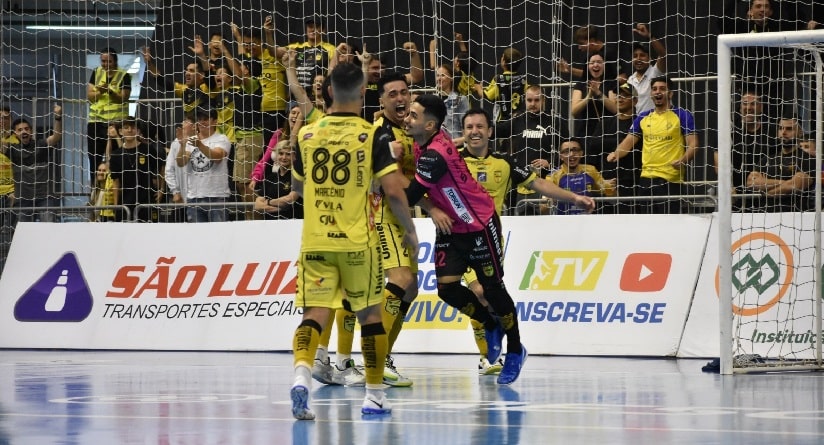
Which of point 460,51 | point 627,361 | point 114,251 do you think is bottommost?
point 627,361

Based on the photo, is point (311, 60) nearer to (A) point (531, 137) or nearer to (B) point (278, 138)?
(B) point (278, 138)

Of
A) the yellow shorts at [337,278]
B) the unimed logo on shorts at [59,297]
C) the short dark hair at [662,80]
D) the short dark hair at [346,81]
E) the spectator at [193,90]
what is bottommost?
the unimed logo on shorts at [59,297]

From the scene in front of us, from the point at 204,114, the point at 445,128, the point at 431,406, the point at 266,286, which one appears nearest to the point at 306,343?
the point at 431,406

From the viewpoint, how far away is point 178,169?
19.2 metres

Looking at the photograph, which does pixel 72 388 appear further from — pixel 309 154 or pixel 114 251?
pixel 114 251

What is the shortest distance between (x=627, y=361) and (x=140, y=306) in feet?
20.9

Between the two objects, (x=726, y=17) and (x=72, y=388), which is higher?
(x=726, y=17)

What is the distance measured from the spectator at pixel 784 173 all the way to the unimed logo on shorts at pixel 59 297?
8374 millimetres

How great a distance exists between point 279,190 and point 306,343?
31.8 ft

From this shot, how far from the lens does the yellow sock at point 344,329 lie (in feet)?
38.6

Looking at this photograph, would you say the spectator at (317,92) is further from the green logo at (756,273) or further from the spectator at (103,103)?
the green logo at (756,273)

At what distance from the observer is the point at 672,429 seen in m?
7.97

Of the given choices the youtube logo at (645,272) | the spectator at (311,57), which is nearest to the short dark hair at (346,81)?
the youtube logo at (645,272)

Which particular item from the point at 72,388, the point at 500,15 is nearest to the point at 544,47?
the point at 500,15
